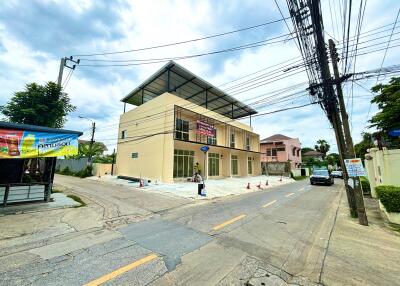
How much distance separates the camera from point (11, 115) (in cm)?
1266

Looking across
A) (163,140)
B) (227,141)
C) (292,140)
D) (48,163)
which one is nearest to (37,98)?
(48,163)

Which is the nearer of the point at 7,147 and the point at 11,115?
the point at 7,147

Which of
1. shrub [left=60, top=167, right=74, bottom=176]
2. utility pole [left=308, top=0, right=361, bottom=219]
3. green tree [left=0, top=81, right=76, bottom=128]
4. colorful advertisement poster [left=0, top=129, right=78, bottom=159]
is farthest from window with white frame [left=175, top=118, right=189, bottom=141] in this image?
shrub [left=60, top=167, right=74, bottom=176]

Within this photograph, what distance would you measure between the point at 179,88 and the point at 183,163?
875cm

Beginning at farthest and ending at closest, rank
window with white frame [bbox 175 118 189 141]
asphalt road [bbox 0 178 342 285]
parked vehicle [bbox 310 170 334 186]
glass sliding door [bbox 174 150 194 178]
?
parked vehicle [bbox 310 170 334 186]
window with white frame [bbox 175 118 189 141]
glass sliding door [bbox 174 150 194 178]
asphalt road [bbox 0 178 342 285]

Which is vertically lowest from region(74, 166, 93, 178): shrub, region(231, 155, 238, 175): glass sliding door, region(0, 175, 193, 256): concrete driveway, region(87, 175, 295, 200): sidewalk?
region(0, 175, 193, 256): concrete driveway

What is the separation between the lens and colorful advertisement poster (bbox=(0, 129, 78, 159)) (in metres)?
7.23

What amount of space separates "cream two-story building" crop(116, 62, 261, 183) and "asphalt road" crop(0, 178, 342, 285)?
1199 cm

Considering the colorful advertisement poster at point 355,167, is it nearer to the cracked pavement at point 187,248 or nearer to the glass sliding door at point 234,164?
the cracked pavement at point 187,248

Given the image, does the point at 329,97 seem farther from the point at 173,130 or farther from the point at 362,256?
the point at 173,130

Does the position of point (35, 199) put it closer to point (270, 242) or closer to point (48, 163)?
point (48, 163)

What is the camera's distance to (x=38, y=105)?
12.8 meters

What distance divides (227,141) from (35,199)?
20249 mm

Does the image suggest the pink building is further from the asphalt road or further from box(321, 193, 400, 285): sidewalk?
the asphalt road
